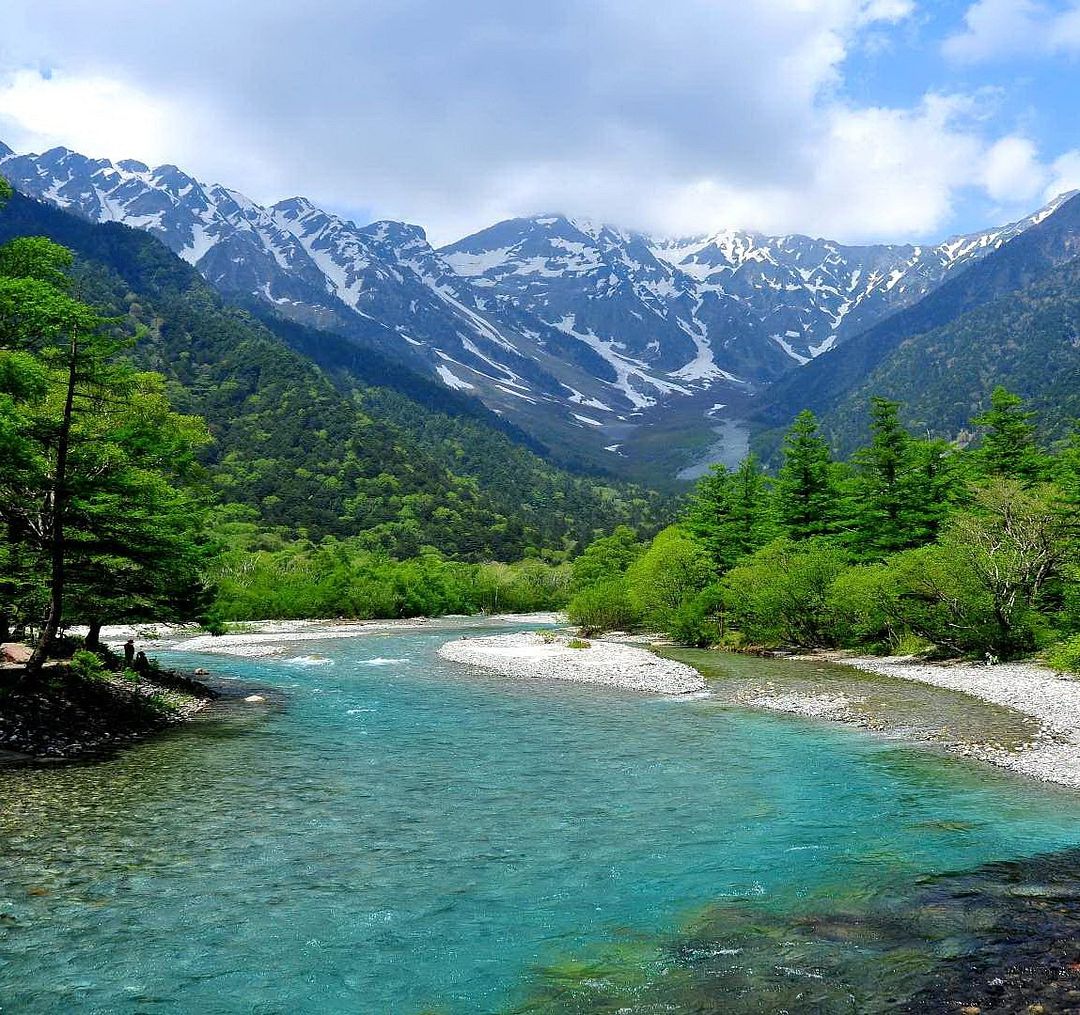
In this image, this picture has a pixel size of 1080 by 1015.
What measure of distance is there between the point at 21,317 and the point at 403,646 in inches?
2047

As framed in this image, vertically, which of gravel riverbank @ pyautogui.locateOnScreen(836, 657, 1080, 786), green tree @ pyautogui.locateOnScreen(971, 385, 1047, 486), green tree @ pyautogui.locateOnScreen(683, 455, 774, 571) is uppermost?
green tree @ pyautogui.locateOnScreen(971, 385, 1047, 486)

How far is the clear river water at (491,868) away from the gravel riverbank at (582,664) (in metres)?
15.1

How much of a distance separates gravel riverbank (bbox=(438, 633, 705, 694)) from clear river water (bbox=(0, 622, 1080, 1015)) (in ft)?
49.4

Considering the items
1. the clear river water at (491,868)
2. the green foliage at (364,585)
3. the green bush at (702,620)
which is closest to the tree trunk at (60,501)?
the clear river water at (491,868)

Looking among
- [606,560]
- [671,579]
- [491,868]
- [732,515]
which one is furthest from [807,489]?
[491,868]

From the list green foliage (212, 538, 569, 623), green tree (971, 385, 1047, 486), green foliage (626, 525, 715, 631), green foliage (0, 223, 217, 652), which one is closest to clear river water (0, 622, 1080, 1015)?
green foliage (0, 223, 217, 652)

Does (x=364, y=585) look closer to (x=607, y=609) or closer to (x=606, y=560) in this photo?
(x=606, y=560)

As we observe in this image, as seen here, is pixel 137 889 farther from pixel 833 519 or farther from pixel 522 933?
pixel 833 519

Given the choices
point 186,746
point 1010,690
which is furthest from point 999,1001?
point 1010,690

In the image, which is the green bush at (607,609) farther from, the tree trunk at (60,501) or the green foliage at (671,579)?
the tree trunk at (60,501)

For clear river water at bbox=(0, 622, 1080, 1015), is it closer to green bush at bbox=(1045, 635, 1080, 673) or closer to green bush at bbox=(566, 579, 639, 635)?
green bush at bbox=(1045, 635, 1080, 673)

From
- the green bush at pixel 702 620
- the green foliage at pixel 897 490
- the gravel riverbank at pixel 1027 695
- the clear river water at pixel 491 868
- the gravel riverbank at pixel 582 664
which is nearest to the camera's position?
the clear river water at pixel 491 868

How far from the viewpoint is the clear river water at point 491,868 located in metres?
10.5

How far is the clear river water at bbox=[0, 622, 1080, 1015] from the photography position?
34.3ft
